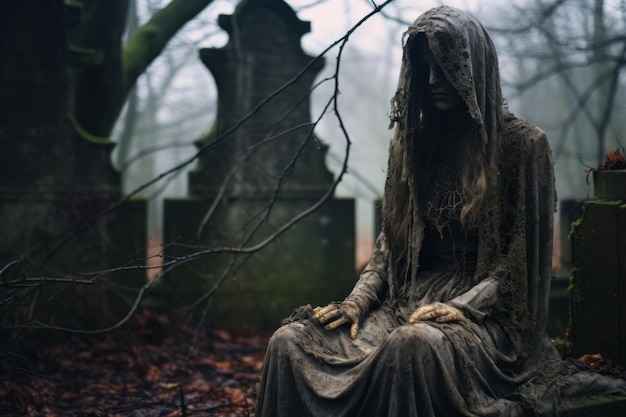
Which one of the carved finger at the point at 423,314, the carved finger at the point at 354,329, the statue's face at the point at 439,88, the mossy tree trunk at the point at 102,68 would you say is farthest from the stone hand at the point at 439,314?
the mossy tree trunk at the point at 102,68

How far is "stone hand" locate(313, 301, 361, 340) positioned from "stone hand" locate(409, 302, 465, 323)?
37 centimetres

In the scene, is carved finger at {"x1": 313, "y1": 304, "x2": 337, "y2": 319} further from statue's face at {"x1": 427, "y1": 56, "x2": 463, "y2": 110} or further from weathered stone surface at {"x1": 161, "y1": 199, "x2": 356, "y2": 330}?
weathered stone surface at {"x1": 161, "y1": 199, "x2": 356, "y2": 330}

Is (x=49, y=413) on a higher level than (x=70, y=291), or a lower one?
lower

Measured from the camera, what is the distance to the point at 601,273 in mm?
4836

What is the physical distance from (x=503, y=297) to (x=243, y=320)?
226 inches

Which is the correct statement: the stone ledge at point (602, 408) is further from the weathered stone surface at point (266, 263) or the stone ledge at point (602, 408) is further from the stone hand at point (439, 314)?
the weathered stone surface at point (266, 263)

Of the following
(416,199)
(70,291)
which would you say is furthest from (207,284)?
(416,199)

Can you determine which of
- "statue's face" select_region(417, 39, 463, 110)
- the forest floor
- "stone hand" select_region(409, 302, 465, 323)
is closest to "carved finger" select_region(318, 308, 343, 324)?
"stone hand" select_region(409, 302, 465, 323)

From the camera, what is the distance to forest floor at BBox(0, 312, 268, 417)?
573 cm

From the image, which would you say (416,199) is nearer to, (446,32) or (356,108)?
(446,32)

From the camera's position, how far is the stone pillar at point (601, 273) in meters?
4.68

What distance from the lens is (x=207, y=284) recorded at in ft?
29.4

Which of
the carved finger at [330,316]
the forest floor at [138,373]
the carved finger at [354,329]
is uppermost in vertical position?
the carved finger at [330,316]

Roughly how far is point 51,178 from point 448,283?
18.5 feet
